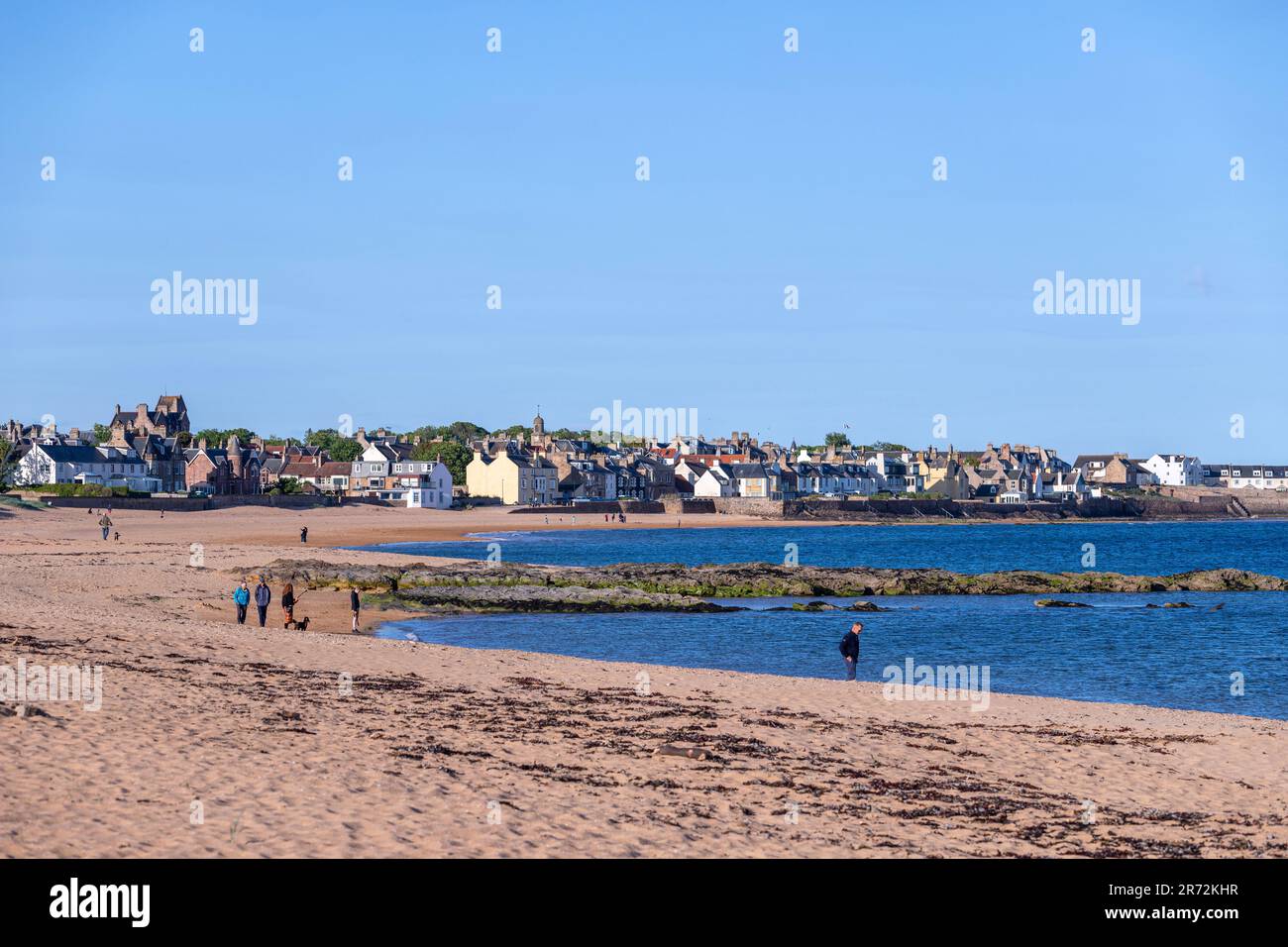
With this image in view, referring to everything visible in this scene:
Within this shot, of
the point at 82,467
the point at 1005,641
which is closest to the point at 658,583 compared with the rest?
the point at 1005,641

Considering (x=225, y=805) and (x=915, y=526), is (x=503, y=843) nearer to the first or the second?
(x=225, y=805)

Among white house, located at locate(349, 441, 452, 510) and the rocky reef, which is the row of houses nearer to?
white house, located at locate(349, 441, 452, 510)

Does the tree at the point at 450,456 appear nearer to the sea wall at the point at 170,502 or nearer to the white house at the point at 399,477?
the white house at the point at 399,477

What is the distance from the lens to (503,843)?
12320mm

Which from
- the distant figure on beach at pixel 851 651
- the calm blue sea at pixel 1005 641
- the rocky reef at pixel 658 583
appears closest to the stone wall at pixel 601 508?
the rocky reef at pixel 658 583

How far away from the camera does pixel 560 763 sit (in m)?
16.6

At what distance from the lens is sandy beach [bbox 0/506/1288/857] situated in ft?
41.5

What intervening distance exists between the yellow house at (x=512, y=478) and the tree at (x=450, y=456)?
5.66 metres

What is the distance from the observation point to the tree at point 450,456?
167875 millimetres

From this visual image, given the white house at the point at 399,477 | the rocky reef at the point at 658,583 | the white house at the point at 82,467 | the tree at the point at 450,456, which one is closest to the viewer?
the rocky reef at the point at 658,583

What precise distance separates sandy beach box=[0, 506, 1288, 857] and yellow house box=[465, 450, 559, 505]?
4894 inches

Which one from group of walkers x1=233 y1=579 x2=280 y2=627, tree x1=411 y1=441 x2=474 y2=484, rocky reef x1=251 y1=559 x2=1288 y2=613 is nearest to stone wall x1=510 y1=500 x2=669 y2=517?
tree x1=411 y1=441 x2=474 y2=484

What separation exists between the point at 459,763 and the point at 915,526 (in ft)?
437
